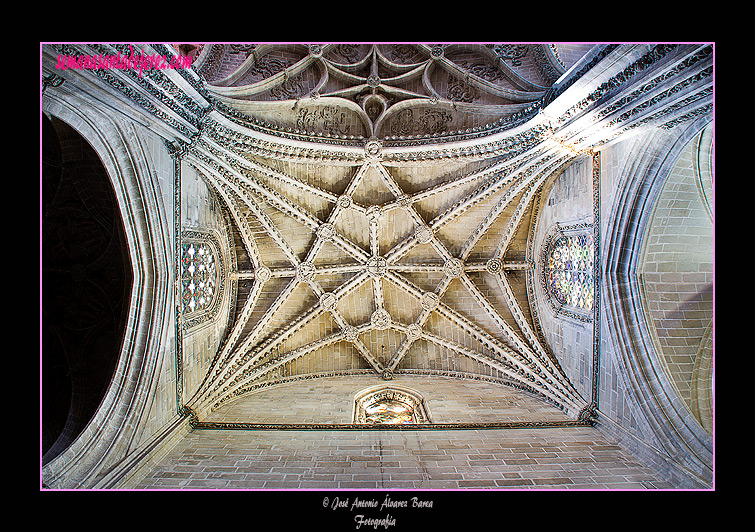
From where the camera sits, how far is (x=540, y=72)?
9.08m

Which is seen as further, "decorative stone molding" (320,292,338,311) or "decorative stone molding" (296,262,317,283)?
"decorative stone molding" (320,292,338,311)

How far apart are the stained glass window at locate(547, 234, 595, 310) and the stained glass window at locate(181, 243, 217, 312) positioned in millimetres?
8845

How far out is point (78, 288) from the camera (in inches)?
286

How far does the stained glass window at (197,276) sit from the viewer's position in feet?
27.9

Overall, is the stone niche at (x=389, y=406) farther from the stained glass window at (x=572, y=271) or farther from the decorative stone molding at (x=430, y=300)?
the stained glass window at (x=572, y=271)

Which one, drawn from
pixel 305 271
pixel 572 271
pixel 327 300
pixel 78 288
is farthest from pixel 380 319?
pixel 78 288

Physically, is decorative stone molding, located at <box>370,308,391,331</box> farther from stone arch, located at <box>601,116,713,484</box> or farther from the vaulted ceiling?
stone arch, located at <box>601,116,713,484</box>

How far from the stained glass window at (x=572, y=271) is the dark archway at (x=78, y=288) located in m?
9.16

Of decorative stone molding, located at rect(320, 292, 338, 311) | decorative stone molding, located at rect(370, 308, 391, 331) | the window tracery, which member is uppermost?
the window tracery

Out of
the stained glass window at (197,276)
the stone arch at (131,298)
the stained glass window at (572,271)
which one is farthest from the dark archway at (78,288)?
the stained glass window at (572,271)

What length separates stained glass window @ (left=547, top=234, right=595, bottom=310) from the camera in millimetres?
8438

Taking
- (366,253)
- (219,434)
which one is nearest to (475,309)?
(366,253)

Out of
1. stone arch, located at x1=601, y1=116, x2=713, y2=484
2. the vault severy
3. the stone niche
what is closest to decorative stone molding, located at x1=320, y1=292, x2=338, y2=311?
the vault severy

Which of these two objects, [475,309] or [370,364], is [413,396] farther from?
[475,309]
